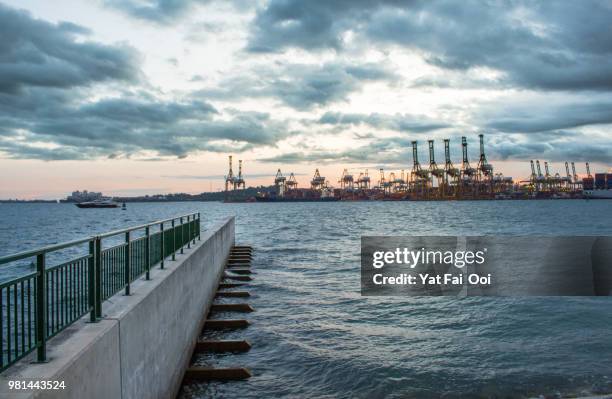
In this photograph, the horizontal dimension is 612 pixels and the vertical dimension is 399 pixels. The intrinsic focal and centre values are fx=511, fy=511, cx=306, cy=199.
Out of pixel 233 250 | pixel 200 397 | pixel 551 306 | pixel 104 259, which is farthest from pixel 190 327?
pixel 233 250

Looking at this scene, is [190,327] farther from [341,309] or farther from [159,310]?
[341,309]

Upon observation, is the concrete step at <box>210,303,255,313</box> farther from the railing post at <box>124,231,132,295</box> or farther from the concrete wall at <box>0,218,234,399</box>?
the railing post at <box>124,231,132,295</box>

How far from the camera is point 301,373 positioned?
11492 millimetres

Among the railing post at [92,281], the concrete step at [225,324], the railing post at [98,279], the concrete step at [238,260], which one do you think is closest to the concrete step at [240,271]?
the concrete step at [238,260]

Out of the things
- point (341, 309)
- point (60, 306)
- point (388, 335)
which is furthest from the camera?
point (341, 309)

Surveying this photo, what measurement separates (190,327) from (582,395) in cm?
848

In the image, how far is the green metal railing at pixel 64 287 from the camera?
4.68 meters

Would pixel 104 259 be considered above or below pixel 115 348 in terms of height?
above

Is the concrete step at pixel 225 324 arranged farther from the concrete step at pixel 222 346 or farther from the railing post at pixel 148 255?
the railing post at pixel 148 255

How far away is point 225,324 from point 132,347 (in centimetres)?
900
